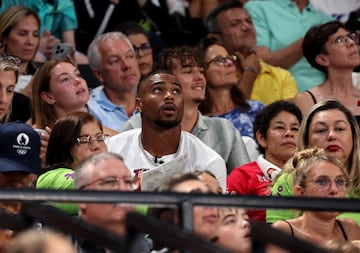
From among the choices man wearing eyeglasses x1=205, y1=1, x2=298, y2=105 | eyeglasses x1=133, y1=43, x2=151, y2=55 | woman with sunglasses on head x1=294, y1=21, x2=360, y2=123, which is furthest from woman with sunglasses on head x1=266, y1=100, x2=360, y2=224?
eyeglasses x1=133, y1=43, x2=151, y2=55

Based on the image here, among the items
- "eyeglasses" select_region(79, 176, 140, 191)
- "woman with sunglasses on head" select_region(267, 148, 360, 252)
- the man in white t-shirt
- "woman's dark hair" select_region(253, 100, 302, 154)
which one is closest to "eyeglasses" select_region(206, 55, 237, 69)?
"woman's dark hair" select_region(253, 100, 302, 154)

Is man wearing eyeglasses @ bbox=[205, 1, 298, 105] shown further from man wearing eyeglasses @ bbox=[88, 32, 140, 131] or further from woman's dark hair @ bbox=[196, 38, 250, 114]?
man wearing eyeglasses @ bbox=[88, 32, 140, 131]

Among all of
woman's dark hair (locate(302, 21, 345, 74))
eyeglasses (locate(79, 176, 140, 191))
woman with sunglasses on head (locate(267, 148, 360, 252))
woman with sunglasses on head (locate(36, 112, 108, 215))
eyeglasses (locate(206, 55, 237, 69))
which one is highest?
woman's dark hair (locate(302, 21, 345, 74))

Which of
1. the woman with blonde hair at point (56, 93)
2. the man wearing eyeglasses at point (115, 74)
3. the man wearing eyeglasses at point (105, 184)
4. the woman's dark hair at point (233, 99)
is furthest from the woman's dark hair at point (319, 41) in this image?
the man wearing eyeglasses at point (105, 184)

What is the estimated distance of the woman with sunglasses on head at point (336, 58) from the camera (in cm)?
930

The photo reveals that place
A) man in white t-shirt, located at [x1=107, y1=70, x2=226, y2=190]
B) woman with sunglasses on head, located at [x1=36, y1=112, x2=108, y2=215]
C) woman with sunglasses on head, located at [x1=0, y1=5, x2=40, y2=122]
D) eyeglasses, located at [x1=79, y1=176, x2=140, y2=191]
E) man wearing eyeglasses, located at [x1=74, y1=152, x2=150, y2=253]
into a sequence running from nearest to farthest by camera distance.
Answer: man wearing eyeglasses, located at [x1=74, y1=152, x2=150, y2=253] < eyeglasses, located at [x1=79, y1=176, x2=140, y2=191] < woman with sunglasses on head, located at [x1=36, y1=112, x2=108, y2=215] < man in white t-shirt, located at [x1=107, y1=70, x2=226, y2=190] < woman with sunglasses on head, located at [x1=0, y1=5, x2=40, y2=122]

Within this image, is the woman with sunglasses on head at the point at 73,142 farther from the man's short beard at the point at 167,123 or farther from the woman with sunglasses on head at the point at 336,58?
the woman with sunglasses on head at the point at 336,58

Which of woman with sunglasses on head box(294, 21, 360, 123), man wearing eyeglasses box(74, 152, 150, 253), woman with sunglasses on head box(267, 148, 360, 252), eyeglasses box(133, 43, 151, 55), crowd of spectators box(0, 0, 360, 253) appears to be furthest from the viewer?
eyeglasses box(133, 43, 151, 55)

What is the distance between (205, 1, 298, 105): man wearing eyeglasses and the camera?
9.77 metres

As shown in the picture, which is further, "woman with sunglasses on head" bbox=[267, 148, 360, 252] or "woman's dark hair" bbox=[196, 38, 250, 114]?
"woman's dark hair" bbox=[196, 38, 250, 114]

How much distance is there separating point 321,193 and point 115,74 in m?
2.74

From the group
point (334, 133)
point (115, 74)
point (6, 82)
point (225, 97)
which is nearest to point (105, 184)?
point (6, 82)

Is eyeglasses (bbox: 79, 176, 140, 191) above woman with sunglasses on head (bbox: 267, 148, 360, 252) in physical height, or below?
above

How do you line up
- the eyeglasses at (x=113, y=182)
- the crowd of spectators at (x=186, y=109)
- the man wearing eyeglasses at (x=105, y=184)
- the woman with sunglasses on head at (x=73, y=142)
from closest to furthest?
the man wearing eyeglasses at (x=105, y=184) → the eyeglasses at (x=113, y=182) → the crowd of spectators at (x=186, y=109) → the woman with sunglasses on head at (x=73, y=142)
